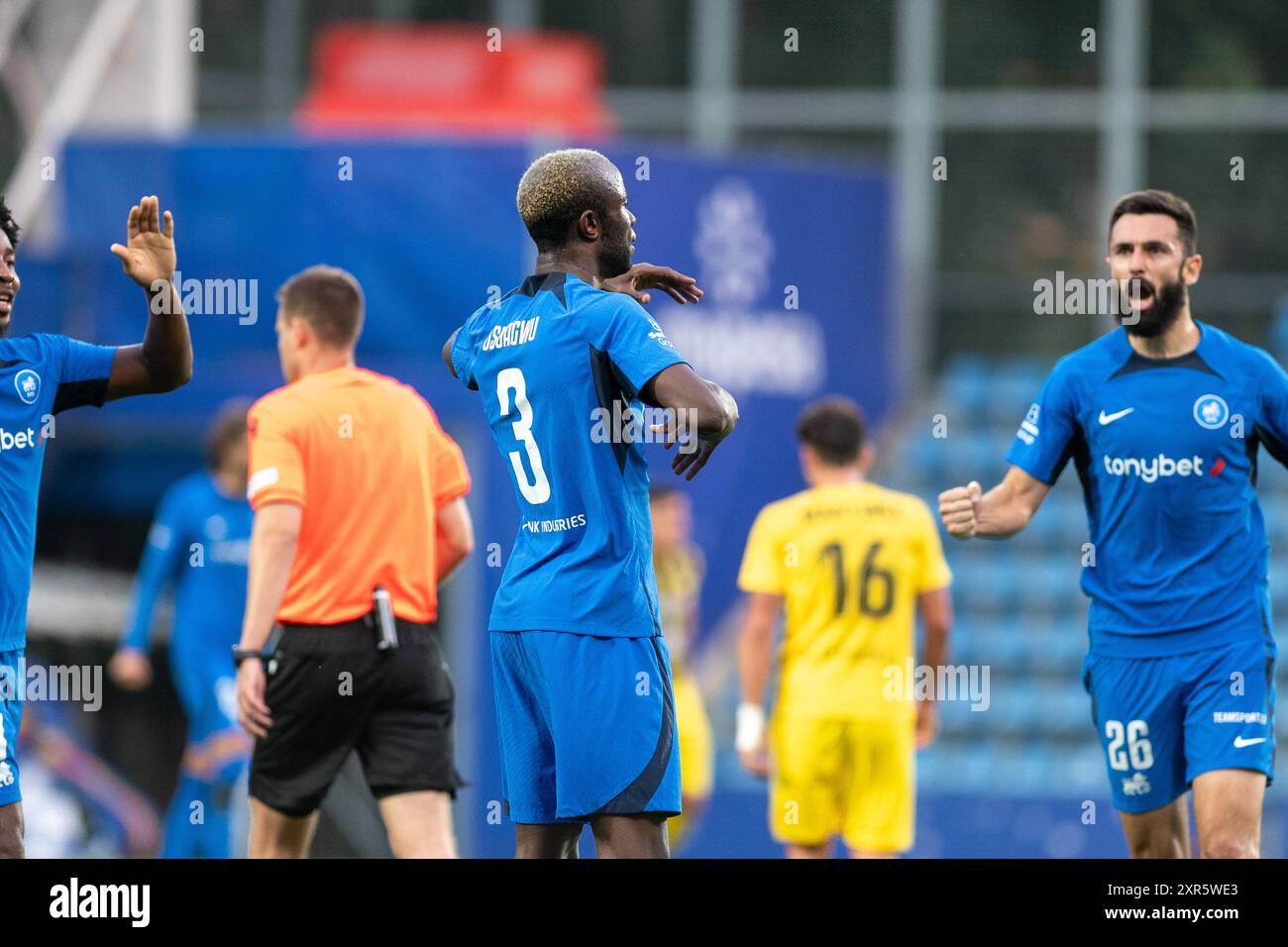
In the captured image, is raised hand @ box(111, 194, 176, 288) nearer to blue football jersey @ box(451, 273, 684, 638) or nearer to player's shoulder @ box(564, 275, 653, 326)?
blue football jersey @ box(451, 273, 684, 638)

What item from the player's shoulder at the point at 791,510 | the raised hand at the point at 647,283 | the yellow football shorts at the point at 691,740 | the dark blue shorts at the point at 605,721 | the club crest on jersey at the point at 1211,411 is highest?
the player's shoulder at the point at 791,510

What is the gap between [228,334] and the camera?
13586 mm

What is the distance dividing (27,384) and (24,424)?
11 cm

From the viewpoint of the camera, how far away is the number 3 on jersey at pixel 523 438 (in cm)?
565

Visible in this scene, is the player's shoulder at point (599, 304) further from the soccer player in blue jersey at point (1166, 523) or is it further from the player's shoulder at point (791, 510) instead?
the player's shoulder at point (791, 510)

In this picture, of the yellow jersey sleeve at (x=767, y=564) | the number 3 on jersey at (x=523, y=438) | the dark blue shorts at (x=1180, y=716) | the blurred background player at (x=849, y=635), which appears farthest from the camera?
the yellow jersey sleeve at (x=767, y=564)

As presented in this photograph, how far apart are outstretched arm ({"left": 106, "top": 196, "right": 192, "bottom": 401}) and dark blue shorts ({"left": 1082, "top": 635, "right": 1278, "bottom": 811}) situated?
9.77ft

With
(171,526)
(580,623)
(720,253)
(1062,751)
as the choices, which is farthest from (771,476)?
(580,623)

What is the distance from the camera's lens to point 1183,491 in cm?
661

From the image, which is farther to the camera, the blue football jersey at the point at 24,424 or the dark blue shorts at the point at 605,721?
the blue football jersey at the point at 24,424

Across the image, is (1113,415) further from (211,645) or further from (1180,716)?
(211,645)

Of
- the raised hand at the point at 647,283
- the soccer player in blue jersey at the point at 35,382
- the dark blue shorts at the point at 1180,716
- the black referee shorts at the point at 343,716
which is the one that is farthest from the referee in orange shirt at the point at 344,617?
the dark blue shorts at the point at 1180,716

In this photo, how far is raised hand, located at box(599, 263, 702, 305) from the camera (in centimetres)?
576

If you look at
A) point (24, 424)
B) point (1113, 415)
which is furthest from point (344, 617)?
point (1113, 415)
